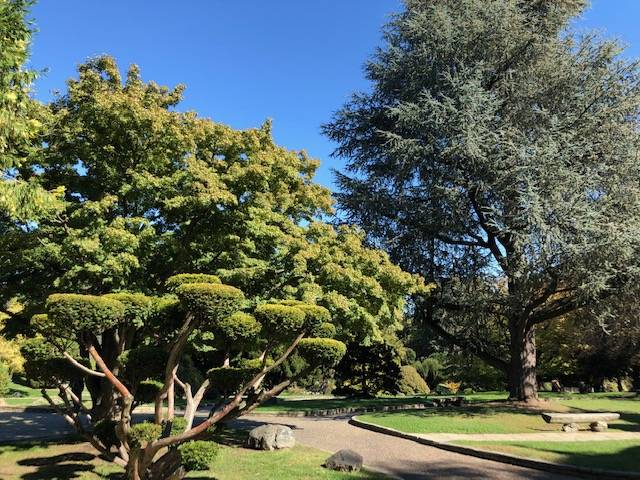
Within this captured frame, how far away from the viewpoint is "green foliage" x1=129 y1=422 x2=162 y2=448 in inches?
254

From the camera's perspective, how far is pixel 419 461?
10289mm

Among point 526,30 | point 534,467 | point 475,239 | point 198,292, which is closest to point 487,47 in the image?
point 526,30

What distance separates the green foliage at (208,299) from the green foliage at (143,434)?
67.5 inches

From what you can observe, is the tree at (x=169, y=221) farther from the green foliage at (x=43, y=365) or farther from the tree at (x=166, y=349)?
the tree at (x=166, y=349)

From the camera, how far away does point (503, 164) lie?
16.4 meters

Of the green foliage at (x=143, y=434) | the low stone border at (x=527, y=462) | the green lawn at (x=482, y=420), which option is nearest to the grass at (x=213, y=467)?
the green foliage at (x=143, y=434)

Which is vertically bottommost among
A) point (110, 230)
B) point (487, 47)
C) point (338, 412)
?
point (338, 412)

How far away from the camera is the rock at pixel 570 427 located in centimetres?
1377

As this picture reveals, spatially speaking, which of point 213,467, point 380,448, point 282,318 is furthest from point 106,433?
point 380,448

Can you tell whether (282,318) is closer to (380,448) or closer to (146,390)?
(146,390)

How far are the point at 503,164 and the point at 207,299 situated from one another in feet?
43.2

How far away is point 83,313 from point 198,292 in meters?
1.37

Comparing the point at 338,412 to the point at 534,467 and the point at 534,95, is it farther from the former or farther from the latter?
the point at 534,95

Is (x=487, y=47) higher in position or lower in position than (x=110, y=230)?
higher
